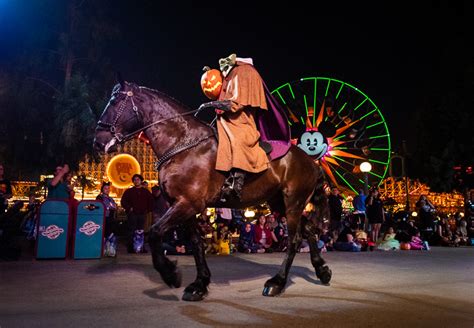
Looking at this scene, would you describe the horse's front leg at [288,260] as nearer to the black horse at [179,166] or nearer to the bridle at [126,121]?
the black horse at [179,166]

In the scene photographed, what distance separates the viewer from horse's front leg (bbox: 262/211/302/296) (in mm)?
5176

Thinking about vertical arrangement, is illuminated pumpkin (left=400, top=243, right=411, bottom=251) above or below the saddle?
below

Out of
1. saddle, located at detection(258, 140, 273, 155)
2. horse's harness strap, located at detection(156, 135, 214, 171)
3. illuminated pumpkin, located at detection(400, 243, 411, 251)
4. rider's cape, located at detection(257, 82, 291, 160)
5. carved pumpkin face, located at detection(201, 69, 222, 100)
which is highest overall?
carved pumpkin face, located at detection(201, 69, 222, 100)

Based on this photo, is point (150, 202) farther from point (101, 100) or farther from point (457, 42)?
point (457, 42)

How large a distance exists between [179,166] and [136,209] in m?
5.77

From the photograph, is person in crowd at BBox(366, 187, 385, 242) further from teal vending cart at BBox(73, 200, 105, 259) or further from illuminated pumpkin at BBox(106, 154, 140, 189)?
illuminated pumpkin at BBox(106, 154, 140, 189)

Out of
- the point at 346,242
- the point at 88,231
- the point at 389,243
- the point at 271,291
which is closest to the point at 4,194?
the point at 88,231

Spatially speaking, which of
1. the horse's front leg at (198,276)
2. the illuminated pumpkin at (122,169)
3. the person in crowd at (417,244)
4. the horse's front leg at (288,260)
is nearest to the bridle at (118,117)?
the horse's front leg at (198,276)

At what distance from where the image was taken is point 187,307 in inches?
176

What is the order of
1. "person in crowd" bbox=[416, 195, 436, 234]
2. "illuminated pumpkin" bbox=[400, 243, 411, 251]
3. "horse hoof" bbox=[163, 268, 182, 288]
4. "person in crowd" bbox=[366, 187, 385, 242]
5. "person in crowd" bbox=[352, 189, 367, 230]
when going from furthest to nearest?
"person in crowd" bbox=[416, 195, 436, 234] < "person in crowd" bbox=[352, 189, 367, 230] < "person in crowd" bbox=[366, 187, 385, 242] < "illuminated pumpkin" bbox=[400, 243, 411, 251] < "horse hoof" bbox=[163, 268, 182, 288]

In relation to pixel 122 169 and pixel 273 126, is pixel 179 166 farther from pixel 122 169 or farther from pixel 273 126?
pixel 122 169

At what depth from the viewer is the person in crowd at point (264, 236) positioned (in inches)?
462

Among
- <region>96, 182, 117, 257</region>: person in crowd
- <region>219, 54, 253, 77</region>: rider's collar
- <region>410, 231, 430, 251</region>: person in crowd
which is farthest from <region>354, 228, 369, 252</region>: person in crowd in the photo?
<region>219, 54, 253, 77</region>: rider's collar

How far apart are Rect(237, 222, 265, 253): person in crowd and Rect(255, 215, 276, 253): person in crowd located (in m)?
0.11
